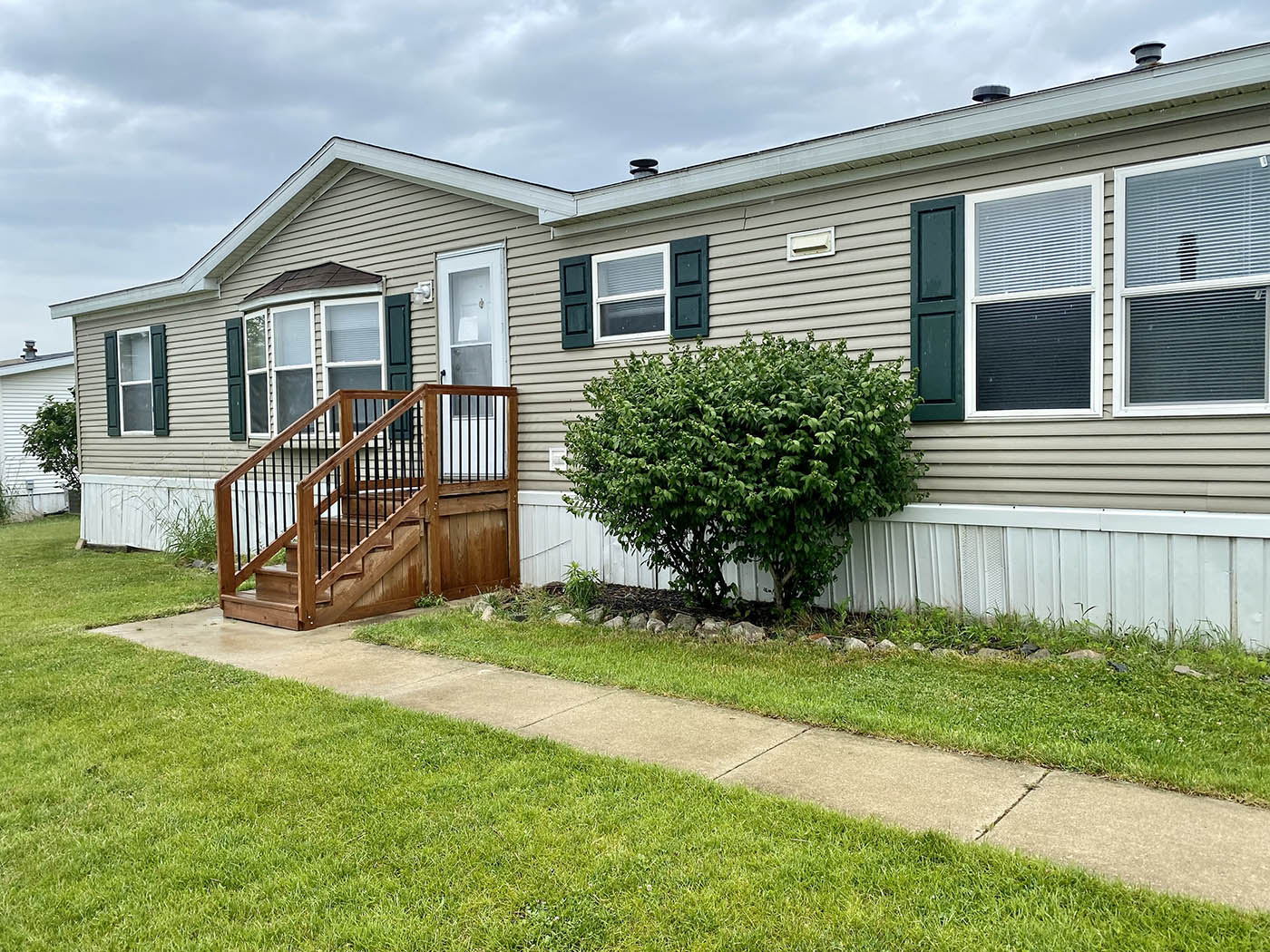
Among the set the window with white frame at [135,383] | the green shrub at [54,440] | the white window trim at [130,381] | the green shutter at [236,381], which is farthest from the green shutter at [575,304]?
the green shrub at [54,440]

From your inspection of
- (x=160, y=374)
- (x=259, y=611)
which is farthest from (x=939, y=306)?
(x=160, y=374)

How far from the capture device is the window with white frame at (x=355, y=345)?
977cm

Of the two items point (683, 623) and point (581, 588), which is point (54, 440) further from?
point (683, 623)

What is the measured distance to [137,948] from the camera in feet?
8.52

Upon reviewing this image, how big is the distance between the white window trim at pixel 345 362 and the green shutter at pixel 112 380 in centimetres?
501

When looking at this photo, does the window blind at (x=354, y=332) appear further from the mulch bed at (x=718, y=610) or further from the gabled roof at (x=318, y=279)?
the mulch bed at (x=718, y=610)

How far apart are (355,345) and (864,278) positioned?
569cm

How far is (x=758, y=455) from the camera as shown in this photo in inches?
225

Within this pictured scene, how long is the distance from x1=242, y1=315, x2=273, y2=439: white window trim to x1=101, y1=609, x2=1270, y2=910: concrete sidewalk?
559 centimetres

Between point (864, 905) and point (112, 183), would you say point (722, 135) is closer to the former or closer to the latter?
point (112, 183)

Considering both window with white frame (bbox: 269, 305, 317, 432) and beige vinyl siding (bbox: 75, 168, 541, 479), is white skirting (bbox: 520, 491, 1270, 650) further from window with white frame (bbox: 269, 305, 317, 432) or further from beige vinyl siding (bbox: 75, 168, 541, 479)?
window with white frame (bbox: 269, 305, 317, 432)

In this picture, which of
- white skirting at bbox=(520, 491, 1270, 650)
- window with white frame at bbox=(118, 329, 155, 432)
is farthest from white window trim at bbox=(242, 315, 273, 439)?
white skirting at bbox=(520, 491, 1270, 650)

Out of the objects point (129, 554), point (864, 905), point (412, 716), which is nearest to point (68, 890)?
point (412, 716)

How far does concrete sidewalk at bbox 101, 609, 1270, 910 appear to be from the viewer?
2.91 meters
